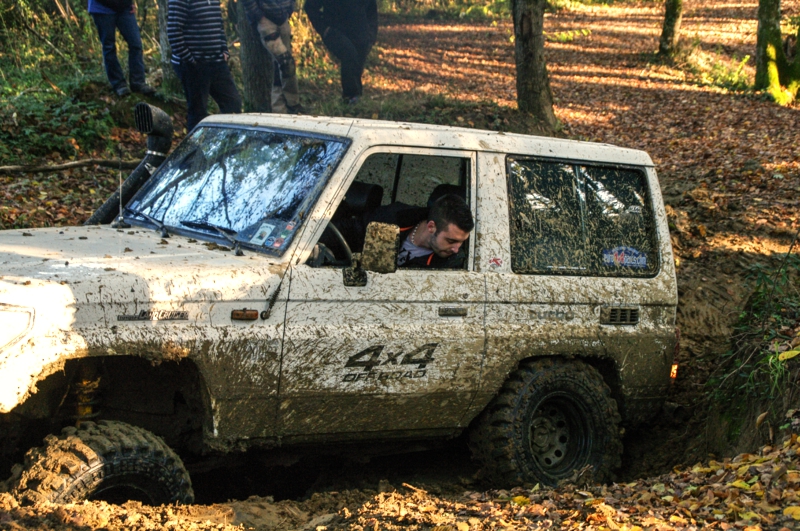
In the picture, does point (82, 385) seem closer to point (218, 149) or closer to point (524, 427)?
point (218, 149)

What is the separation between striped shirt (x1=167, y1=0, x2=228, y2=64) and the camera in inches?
350

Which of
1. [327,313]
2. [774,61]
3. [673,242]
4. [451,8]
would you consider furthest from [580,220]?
[451,8]

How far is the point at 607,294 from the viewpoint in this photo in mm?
5129

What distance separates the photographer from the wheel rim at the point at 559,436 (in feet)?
16.9

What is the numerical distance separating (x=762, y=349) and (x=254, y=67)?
322 inches

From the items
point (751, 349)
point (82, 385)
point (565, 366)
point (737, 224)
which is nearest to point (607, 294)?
point (565, 366)

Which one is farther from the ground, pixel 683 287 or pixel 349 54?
pixel 349 54

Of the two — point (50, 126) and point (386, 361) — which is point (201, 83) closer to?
point (50, 126)

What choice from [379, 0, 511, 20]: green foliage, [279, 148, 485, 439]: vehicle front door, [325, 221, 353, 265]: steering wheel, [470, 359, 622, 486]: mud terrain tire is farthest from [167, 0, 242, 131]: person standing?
[379, 0, 511, 20]: green foliage

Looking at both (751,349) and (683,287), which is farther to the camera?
(683,287)

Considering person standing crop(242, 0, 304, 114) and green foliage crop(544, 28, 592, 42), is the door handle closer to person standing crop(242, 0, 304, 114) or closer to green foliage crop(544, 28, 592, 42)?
person standing crop(242, 0, 304, 114)

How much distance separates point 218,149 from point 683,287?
520cm

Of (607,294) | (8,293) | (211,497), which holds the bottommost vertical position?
(211,497)

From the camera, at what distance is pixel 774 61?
56.7ft
